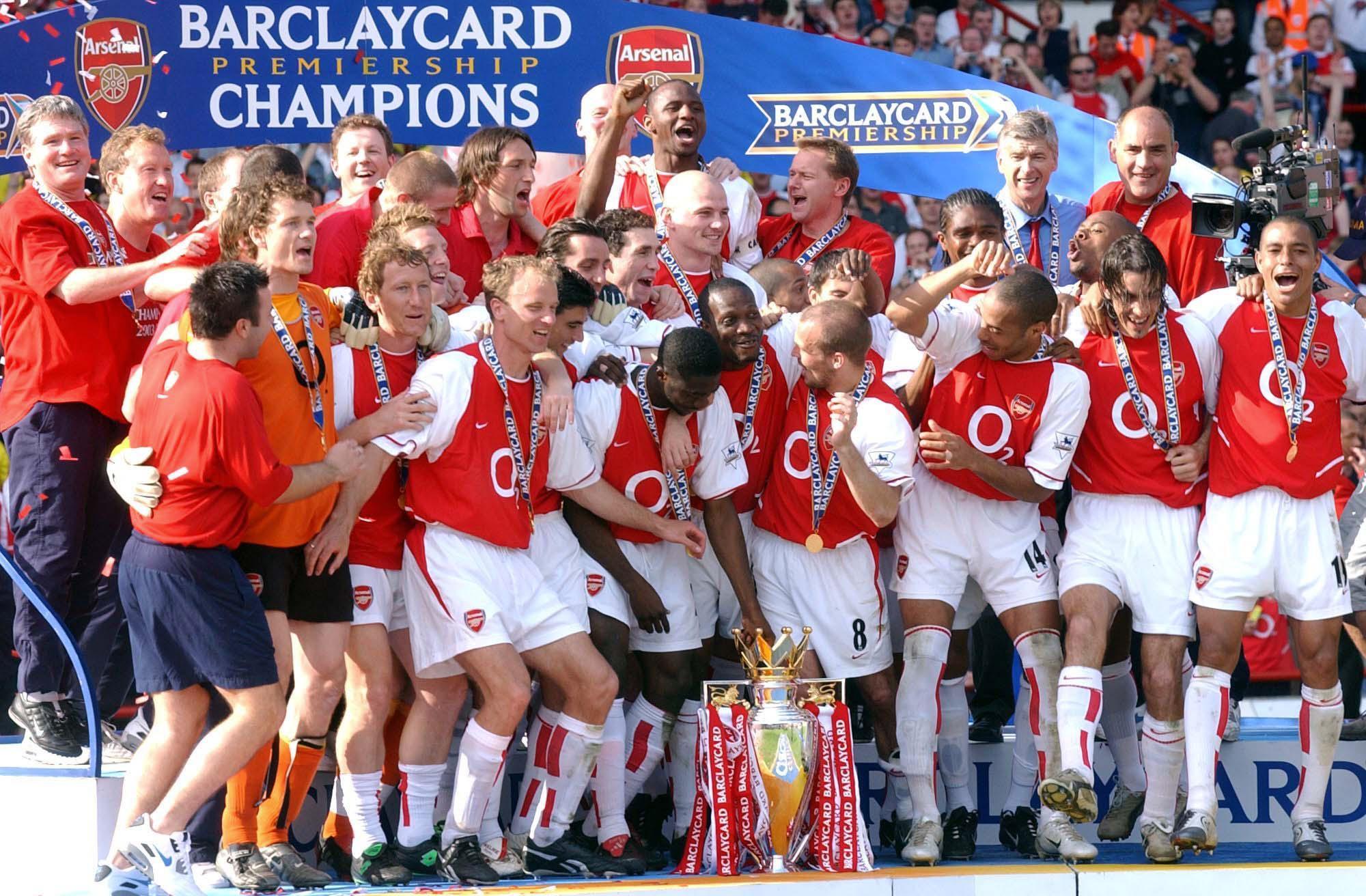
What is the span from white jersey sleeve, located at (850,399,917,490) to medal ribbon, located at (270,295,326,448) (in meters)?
1.79

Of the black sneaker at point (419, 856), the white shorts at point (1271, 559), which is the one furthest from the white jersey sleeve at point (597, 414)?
the white shorts at point (1271, 559)

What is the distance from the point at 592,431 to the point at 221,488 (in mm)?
1364

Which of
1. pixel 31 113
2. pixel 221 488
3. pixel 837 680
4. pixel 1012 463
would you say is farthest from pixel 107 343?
pixel 1012 463

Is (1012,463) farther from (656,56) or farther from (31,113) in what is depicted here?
(31,113)

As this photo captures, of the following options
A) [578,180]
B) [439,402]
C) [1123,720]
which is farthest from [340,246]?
[1123,720]

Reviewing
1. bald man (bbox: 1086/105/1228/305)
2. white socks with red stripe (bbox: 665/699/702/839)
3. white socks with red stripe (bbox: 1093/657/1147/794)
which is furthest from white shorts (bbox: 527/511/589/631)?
bald man (bbox: 1086/105/1228/305)

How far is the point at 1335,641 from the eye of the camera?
6.22 meters

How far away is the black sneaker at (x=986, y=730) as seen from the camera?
22.5ft

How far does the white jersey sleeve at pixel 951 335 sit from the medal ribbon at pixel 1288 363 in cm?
102

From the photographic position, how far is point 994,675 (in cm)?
706

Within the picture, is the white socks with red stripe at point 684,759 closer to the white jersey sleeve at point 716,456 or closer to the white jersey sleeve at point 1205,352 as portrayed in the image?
the white jersey sleeve at point 716,456

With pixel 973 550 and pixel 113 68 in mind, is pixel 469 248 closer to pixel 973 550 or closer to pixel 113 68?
pixel 113 68

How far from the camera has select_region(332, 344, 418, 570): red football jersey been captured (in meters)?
5.90

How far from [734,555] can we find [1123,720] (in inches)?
62.7
